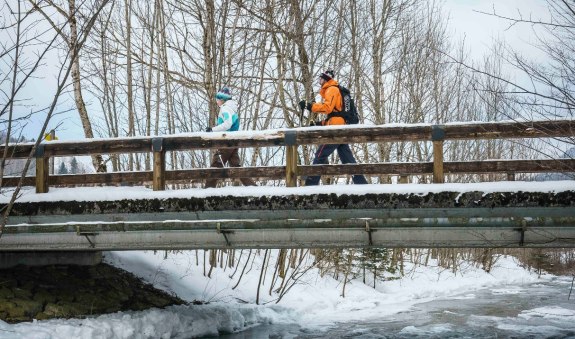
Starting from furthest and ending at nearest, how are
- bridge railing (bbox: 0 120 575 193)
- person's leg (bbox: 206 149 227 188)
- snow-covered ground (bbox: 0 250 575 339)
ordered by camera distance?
1. person's leg (bbox: 206 149 227 188)
2. snow-covered ground (bbox: 0 250 575 339)
3. bridge railing (bbox: 0 120 575 193)

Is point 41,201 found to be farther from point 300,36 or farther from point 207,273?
point 300,36

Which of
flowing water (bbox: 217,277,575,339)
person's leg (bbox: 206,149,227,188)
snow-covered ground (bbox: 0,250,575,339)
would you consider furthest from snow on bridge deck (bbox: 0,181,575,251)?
flowing water (bbox: 217,277,575,339)

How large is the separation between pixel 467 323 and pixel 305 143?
276 inches

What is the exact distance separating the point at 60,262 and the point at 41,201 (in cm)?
294

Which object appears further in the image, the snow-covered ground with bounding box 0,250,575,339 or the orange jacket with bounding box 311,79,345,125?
the orange jacket with bounding box 311,79,345,125

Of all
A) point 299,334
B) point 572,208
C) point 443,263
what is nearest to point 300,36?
point 299,334

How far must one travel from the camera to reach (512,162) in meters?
7.79

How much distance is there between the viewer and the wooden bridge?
272 inches

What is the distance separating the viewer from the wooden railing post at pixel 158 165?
26.4ft

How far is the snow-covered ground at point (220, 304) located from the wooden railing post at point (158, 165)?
7.94ft

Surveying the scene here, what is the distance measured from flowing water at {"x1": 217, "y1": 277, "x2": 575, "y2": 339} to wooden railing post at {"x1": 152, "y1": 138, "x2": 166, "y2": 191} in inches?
157

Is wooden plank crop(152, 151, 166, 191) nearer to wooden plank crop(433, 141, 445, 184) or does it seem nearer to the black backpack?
the black backpack

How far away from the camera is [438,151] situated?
7.45m

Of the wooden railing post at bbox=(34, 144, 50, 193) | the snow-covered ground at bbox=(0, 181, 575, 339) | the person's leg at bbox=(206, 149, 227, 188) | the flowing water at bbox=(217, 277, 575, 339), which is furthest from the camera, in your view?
the flowing water at bbox=(217, 277, 575, 339)
